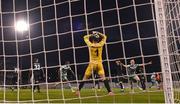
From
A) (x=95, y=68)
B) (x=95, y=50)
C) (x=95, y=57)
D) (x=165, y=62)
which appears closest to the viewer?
(x=165, y=62)

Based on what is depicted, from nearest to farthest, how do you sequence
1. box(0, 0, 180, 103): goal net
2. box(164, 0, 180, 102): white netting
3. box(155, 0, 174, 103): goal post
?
1. box(155, 0, 174, 103): goal post
2. box(164, 0, 180, 102): white netting
3. box(0, 0, 180, 103): goal net

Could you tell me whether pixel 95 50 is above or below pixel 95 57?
above

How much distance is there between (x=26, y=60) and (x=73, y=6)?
3.55 metres

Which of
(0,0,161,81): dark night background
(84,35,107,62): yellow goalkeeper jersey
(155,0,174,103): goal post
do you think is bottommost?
(155,0,174,103): goal post

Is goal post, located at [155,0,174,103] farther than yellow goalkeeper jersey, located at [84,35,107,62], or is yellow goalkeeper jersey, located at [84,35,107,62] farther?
yellow goalkeeper jersey, located at [84,35,107,62]

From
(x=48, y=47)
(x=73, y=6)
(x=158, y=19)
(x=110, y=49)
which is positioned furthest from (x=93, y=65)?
(x=48, y=47)

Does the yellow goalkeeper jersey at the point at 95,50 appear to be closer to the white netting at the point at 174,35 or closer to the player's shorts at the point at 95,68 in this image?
the player's shorts at the point at 95,68

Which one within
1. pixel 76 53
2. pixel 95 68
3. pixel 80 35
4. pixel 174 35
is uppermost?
pixel 80 35

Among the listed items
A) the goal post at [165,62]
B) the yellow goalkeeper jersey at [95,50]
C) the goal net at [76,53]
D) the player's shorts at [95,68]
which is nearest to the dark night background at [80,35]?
the goal net at [76,53]

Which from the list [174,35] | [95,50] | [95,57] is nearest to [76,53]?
[95,57]

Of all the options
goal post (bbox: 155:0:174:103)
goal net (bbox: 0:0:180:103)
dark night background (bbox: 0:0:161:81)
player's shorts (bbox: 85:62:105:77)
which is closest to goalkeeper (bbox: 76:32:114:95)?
player's shorts (bbox: 85:62:105:77)

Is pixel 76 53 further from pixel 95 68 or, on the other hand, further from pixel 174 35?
pixel 174 35

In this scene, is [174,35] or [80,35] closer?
[174,35]

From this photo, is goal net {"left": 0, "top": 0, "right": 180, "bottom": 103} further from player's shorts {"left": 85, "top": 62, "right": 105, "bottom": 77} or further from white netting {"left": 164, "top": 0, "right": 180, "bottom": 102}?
white netting {"left": 164, "top": 0, "right": 180, "bottom": 102}
